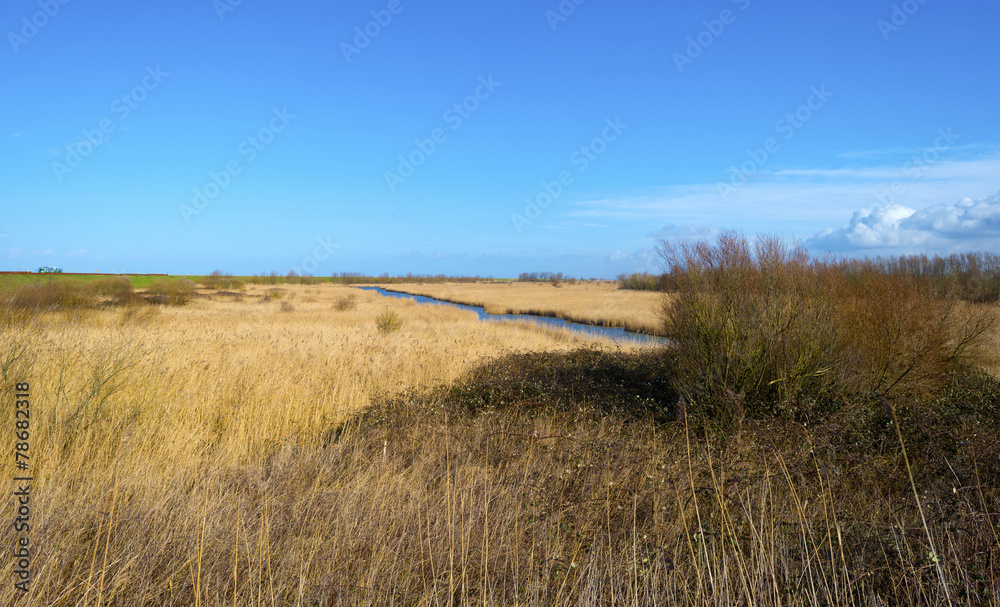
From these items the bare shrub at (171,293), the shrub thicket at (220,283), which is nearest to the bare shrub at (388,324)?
the bare shrub at (171,293)

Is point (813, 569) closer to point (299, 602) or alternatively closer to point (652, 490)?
point (652, 490)

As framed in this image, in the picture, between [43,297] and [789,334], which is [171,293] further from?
[789,334]

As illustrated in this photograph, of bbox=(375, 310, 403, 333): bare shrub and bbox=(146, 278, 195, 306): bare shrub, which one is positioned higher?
bbox=(146, 278, 195, 306): bare shrub

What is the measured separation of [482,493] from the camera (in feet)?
13.7

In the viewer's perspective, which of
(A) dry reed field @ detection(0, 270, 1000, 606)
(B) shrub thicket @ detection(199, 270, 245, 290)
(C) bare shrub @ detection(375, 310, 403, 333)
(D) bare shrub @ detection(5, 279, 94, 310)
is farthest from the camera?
(B) shrub thicket @ detection(199, 270, 245, 290)

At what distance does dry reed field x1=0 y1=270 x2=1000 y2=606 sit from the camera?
9.23 ft

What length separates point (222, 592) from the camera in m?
2.77

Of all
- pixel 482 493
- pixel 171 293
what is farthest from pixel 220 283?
pixel 482 493

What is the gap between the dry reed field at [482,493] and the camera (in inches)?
111

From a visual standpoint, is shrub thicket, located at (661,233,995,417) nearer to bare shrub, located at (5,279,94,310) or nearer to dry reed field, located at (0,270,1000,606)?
dry reed field, located at (0,270,1000,606)

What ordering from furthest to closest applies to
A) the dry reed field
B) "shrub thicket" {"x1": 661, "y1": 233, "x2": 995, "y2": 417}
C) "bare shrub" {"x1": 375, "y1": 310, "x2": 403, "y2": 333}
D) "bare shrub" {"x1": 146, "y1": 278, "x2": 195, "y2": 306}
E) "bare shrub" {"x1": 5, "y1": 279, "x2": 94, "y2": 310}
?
1. "bare shrub" {"x1": 146, "y1": 278, "x2": 195, "y2": 306}
2. "bare shrub" {"x1": 375, "y1": 310, "x2": 403, "y2": 333}
3. "bare shrub" {"x1": 5, "y1": 279, "x2": 94, "y2": 310}
4. "shrub thicket" {"x1": 661, "y1": 233, "x2": 995, "y2": 417}
5. the dry reed field

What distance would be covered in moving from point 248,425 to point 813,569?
Result: 6.51 metres

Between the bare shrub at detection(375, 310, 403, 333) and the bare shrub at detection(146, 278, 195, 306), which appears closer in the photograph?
the bare shrub at detection(375, 310, 403, 333)

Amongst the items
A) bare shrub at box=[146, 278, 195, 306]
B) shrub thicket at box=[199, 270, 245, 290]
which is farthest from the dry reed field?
shrub thicket at box=[199, 270, 245, 290]
